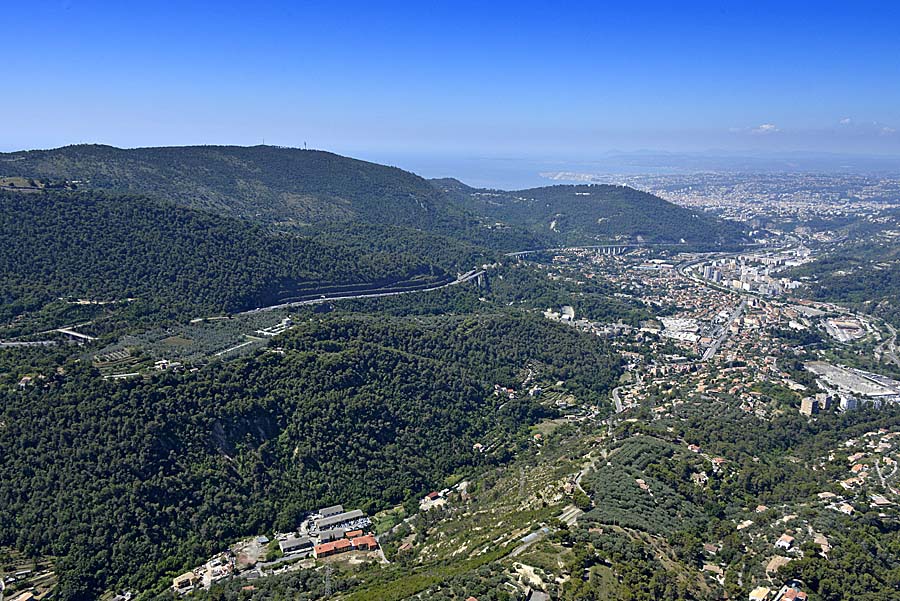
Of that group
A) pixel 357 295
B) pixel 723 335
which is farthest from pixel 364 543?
pixel 723 335

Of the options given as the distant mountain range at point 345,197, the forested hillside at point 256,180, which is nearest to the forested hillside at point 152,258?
the distant mountain range at point 345,197

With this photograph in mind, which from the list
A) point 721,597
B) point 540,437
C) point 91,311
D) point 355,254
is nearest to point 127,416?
point 91,311

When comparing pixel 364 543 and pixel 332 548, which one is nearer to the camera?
pixel 332 548

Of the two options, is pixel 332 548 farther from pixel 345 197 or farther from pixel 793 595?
pixel 345 197

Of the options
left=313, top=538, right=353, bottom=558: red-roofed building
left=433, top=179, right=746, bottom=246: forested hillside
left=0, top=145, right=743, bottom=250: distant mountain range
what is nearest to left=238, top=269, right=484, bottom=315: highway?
left=0, top=145, right=743, bottom=250: distant mountain range

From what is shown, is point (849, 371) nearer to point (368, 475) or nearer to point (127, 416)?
point (368, 475)

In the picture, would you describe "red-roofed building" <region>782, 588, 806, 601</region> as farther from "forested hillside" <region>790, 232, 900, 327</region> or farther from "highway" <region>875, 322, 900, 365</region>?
"forested hillside" <region>790, 232, 900, 327</region>
